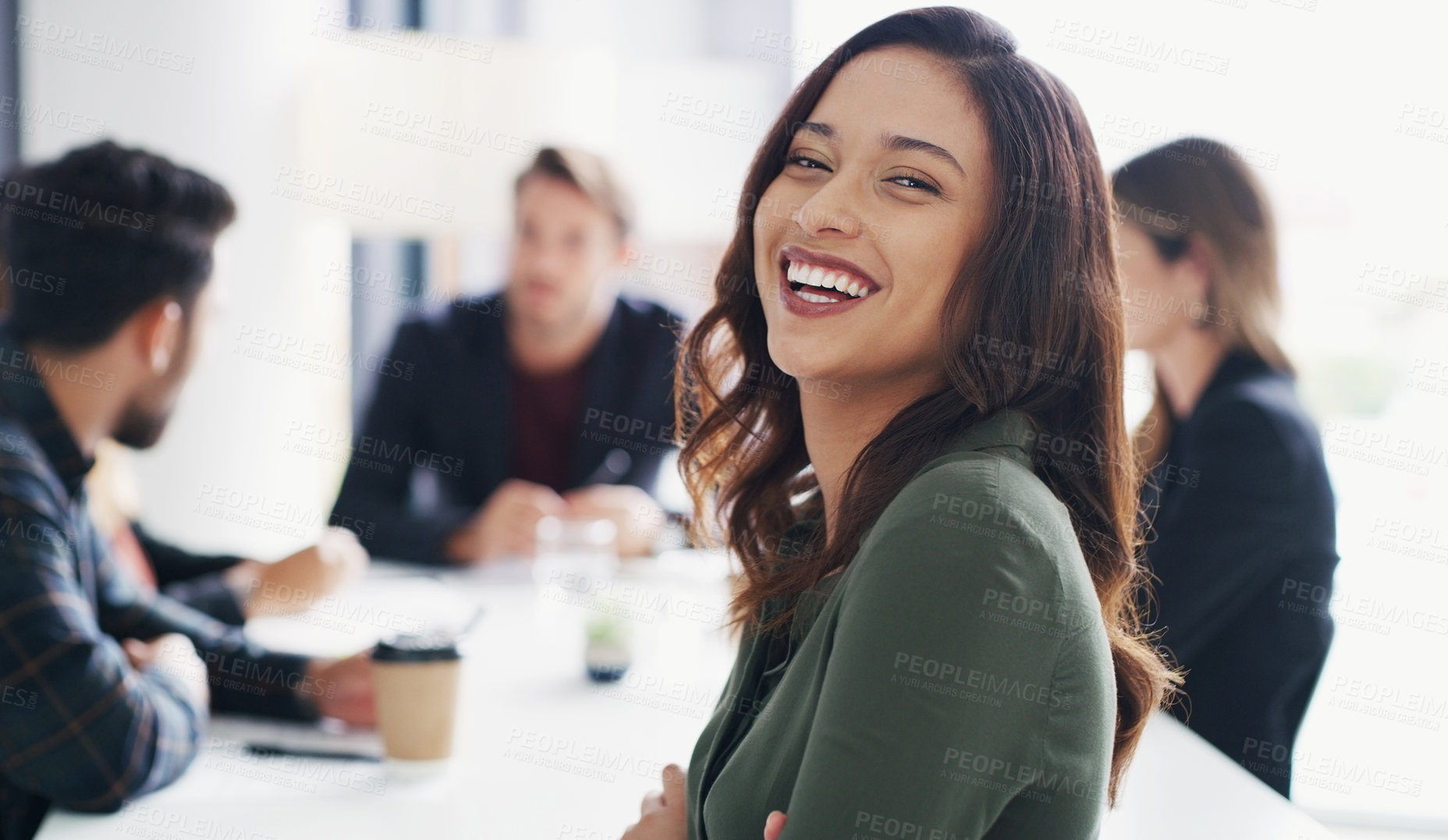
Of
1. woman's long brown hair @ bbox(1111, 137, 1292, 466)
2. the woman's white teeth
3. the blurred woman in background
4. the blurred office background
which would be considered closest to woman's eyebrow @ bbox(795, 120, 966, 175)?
the woman's white teeth

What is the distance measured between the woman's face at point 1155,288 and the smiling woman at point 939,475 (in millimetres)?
1130

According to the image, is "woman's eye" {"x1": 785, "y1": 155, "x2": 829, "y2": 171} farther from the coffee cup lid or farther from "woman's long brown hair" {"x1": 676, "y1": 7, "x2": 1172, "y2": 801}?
the coffee cup lid

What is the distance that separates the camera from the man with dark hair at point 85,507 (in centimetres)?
125

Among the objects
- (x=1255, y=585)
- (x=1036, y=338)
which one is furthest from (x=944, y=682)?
(x=1255, y=585)

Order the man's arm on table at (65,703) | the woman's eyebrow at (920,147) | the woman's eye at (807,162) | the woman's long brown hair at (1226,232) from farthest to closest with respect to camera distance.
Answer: the woman's long brown hair at (1226,232) < the man's arm on table at (65,703) < the woman's eye at (807,162) < the woman's eyebrow at (920,147)

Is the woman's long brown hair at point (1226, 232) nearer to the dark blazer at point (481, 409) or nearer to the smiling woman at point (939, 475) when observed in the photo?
the smiling woman at point (939, 475)

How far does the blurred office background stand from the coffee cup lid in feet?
5.52

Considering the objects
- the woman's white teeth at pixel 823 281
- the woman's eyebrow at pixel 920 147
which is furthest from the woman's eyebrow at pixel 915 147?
the woman's white teeth at pixel 823 281

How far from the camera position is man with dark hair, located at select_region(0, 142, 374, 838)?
125cm

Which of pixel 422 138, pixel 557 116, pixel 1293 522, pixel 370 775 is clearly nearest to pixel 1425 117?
pixel 1293 522

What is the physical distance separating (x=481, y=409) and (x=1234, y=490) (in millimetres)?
1858

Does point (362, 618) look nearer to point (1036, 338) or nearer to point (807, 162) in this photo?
point (807, 162)

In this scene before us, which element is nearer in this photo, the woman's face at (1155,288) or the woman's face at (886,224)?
the woman's face at (886,224)

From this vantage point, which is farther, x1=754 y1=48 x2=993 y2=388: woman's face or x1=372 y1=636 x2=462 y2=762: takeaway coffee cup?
x1=372 y1=636 x2=462 y2=762: takeaway coffee cup
